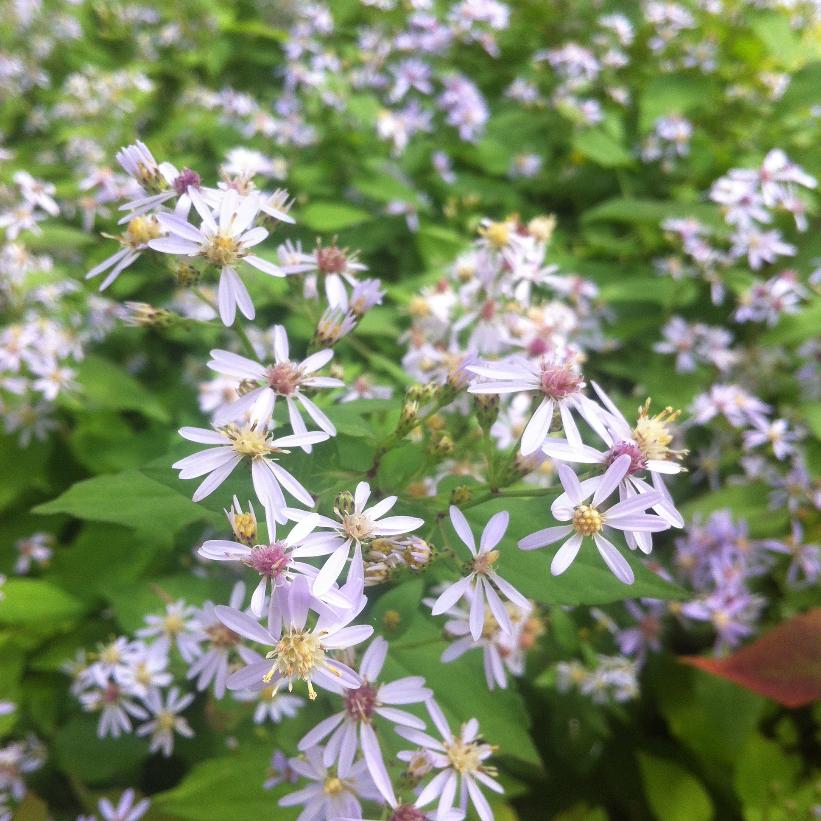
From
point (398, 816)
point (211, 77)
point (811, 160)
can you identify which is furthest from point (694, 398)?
point (211, 77)

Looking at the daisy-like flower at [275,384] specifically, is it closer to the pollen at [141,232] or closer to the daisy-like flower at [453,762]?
the pollen at [141,232]

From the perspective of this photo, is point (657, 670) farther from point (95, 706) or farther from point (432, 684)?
point (95, 706)

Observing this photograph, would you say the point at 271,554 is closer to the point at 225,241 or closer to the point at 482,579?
the point at 482,579

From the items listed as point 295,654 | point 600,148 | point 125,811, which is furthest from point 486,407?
point 600,148

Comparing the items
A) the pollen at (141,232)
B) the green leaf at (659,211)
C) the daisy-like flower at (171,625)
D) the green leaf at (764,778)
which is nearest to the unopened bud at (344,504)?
the pollen at (141,232)

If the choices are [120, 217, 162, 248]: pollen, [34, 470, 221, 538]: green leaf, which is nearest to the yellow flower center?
[34, 470, 221, 538]: green leaf
